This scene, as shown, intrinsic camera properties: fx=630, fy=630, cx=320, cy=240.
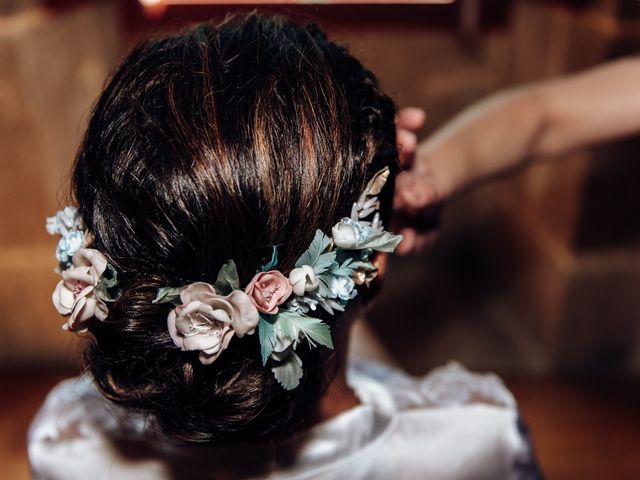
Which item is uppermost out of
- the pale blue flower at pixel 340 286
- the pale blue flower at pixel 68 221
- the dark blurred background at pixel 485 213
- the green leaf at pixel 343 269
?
the pale blue flower at pixel 68 221

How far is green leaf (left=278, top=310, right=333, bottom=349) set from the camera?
0.60m

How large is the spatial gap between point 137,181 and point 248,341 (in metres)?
0.19

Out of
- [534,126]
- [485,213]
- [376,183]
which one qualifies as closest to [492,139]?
[534,126]

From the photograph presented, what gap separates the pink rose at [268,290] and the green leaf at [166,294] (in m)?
0.07

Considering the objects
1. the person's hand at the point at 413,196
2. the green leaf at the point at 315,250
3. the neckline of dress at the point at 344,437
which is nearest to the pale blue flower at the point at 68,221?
the green leaf at the point at 315,250

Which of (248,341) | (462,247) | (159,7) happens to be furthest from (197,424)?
(462,247)

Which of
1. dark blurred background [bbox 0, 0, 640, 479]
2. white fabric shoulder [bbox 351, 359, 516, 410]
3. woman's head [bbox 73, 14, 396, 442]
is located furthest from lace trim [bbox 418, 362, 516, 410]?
dark blurred background [bbox 0, 0, 640, 479]

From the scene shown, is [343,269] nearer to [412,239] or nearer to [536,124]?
[412,239]

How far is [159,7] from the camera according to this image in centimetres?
211

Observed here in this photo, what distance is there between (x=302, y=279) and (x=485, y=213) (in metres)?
2.10

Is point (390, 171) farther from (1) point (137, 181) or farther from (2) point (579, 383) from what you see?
(2) point (579, 383)

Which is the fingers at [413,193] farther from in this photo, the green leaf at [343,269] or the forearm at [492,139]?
the green leaf at [343,269]

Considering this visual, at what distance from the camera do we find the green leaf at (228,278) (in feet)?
1.89

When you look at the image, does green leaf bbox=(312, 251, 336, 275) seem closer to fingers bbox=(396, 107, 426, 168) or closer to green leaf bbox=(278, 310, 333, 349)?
green leaf bbox=(278, 310, 333, 349)
